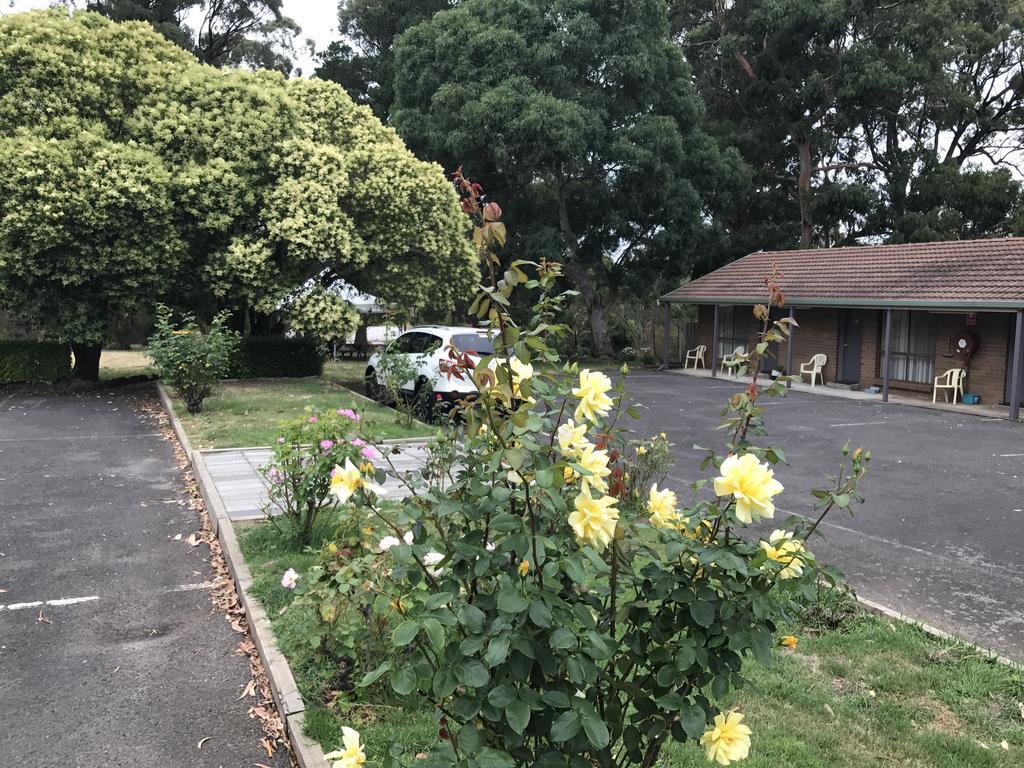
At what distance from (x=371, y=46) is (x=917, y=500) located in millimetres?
30880

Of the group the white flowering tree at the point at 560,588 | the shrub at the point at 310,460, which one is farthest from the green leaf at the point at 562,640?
the shrub at the point at 310,460

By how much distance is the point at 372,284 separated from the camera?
19.2m

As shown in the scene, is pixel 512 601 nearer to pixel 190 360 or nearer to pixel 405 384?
pixel 405 384

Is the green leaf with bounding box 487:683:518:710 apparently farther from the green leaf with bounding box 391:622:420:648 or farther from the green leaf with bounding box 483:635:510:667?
the green leaf with bounding box 391:622:420:648

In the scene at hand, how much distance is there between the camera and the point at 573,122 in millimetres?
24094

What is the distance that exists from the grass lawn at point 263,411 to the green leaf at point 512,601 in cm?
693

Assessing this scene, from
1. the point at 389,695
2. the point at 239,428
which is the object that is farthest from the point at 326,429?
the point at 239,428

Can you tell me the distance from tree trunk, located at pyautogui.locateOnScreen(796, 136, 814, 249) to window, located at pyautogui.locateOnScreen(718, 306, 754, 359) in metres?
6.84

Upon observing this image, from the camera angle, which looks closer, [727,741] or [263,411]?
[727,741]

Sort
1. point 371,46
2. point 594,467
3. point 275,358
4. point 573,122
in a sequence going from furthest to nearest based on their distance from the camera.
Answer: point 371,46
point 573,122
point 275,358
point 594,467

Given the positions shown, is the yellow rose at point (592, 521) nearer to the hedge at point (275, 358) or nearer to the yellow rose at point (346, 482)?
the yellow rose at point (346, 482)

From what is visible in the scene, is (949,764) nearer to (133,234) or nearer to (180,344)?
(180,344)

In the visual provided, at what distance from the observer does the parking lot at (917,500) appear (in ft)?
18.5

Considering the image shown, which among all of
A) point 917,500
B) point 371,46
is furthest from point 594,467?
point 371,46
